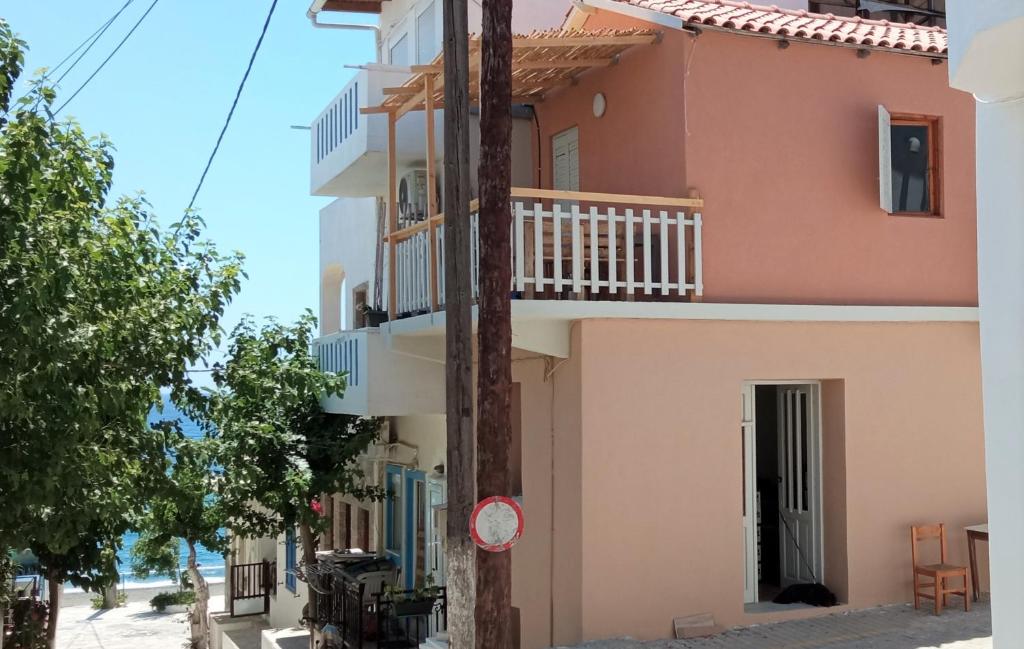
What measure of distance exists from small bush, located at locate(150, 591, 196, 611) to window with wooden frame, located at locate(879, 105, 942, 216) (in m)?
33.9

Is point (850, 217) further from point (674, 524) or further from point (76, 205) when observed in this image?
point (76, 205)

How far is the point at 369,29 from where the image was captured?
18.6 meters

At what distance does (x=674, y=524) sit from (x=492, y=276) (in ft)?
13.6

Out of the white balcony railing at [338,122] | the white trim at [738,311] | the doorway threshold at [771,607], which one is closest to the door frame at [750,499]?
the doorway threshold at [771,607]

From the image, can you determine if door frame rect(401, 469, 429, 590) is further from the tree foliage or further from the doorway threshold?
the doorway threshold

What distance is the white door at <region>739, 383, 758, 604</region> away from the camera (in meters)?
12.0

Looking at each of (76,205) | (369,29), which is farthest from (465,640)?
(369,29)

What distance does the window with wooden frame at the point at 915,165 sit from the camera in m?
12.4

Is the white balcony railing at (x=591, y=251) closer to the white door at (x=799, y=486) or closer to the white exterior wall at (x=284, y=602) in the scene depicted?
the white door at (x=799, y=486)

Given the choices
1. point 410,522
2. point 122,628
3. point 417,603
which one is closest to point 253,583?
point 410,522

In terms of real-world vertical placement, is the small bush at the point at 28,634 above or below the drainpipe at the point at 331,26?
below

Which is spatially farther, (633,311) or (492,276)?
(633,311)

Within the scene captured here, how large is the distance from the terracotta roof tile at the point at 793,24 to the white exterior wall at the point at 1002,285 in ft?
20.0

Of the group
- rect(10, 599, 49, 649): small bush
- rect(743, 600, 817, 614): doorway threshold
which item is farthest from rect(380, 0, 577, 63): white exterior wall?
rect(10, 599, 49, 649): small bush
